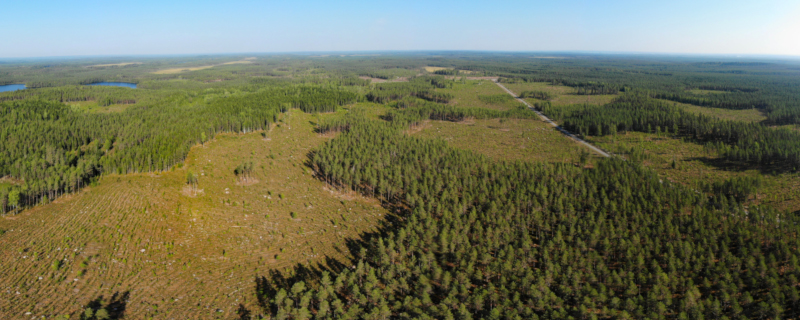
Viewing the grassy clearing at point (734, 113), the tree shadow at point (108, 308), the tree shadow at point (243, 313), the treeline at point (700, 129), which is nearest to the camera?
the tree shadow at point (108, 308)

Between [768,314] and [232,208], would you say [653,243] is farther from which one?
Answer: [232,208]

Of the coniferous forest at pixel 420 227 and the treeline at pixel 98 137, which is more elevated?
the treeline at pixel 98 137

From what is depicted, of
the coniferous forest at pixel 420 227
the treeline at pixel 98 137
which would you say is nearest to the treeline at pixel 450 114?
the treeline at pixel 98 137

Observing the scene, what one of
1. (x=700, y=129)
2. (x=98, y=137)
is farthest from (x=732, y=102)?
(x=98, y=137)

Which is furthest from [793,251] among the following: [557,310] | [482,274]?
[482,274]

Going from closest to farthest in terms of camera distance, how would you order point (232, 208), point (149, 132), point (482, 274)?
point (482, 274) < point (232, 208) < point (149, 132)

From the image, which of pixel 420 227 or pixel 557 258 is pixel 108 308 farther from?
pixel 557 258

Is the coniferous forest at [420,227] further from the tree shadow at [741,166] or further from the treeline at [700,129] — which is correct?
the treeline at [700,129]
